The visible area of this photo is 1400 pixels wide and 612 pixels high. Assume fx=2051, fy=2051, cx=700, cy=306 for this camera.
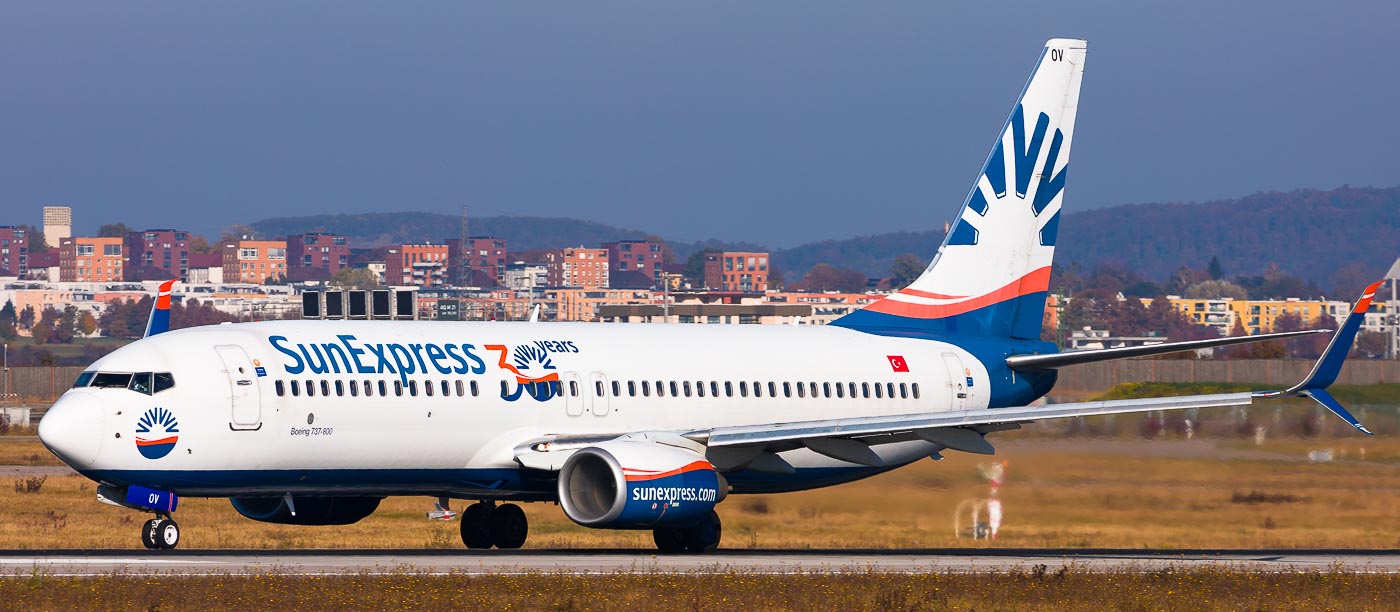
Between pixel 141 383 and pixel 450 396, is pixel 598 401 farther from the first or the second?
pixel 141 383

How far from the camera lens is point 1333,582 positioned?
92.8 ft

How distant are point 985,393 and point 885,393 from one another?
2.31 meters

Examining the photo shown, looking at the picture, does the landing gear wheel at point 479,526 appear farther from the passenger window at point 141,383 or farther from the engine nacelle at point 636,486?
the passenger window at point 141,383

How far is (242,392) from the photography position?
102ft

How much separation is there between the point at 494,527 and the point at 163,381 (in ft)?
27.2

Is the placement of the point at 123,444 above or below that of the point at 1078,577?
above

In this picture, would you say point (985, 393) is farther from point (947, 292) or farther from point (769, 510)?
point (769, 510)

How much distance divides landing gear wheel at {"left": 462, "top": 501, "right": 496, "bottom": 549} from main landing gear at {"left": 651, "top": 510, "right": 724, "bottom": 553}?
356 cm

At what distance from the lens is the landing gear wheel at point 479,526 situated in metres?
37.0

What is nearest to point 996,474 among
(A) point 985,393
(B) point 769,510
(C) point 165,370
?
(A) point 985,393

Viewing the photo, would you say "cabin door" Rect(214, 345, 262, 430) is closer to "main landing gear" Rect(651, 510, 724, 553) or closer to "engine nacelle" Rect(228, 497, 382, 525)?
"engine nacelle" Rect(228, 497, 382, 525)

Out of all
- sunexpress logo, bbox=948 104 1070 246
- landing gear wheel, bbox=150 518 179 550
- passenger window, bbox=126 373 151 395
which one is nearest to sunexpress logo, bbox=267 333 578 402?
passenger window, bbox=126 373 151 395

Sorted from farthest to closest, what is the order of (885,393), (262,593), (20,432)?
(20,432)
(885,393)
(262,593)

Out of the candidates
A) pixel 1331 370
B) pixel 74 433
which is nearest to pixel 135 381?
pixel 74 433
